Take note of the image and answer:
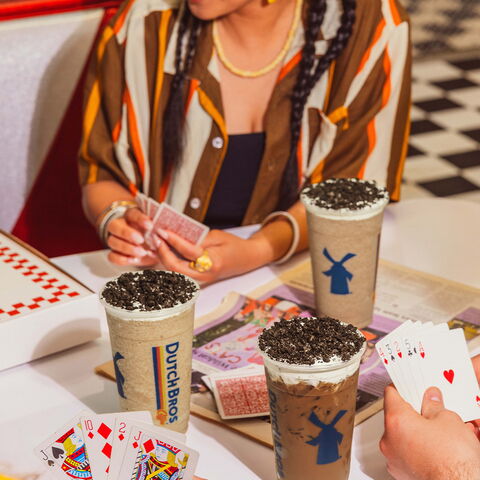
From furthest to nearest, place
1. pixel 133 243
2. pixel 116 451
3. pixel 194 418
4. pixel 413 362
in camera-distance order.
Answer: pixel 133 243, pixel 194 418, pixel 413 362, pixel 116 451

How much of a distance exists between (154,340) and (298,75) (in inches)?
42.8

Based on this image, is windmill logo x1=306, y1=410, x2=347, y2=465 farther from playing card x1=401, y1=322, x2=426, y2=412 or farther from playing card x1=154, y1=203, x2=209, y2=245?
playing card x1=154, y1=203, x2=209, y2=245

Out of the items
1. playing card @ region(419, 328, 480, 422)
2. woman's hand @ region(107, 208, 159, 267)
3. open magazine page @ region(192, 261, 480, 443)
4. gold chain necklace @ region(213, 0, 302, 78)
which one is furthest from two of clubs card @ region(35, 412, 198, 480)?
gold chain necklace @ region(213, 0, 302, 78)

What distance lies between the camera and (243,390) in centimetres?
136

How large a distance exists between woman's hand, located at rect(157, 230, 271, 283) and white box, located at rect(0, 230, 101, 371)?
0.20 meters

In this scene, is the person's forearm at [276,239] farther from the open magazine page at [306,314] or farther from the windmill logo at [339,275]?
the windmill logo at [339,275]

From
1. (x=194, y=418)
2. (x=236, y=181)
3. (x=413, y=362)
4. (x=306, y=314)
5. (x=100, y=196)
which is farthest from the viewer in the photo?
(x=236, y=181)

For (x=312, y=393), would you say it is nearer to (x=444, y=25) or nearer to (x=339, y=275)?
(x=339, y=275)

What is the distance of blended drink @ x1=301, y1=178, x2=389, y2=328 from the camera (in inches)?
58.2

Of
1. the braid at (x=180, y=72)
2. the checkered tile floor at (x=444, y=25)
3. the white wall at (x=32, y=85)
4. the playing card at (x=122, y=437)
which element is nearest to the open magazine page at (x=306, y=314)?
the playing card at (x=122, y=437)

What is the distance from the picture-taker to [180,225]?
1653mm

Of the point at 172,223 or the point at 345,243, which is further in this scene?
the point at 172,223

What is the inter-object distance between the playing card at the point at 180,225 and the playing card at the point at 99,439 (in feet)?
1.92

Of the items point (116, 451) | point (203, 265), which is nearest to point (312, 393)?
point (116, 451)
